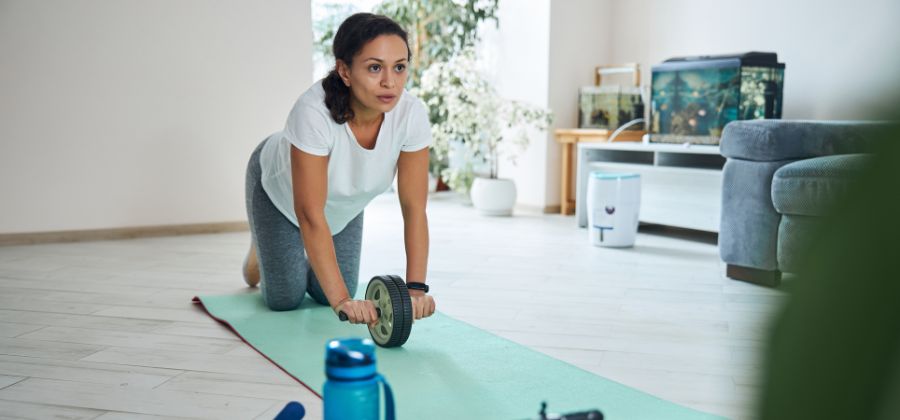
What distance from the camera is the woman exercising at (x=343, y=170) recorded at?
170cm

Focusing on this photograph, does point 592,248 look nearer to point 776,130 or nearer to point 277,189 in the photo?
point 776,130

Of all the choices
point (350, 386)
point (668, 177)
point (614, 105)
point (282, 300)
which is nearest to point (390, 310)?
point (282, 300)

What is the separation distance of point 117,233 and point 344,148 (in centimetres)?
220

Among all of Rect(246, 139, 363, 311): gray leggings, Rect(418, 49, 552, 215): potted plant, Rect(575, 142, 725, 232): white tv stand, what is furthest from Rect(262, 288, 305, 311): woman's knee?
Rect(418, 49, 552, 215): potted plant

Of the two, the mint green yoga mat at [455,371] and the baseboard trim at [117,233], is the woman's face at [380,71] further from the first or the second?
the baseboard trim at [117,233]

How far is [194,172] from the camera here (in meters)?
3.75

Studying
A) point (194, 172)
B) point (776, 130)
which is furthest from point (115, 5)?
point (776, 130)

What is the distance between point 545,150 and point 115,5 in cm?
234

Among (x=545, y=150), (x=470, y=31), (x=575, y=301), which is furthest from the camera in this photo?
(x=470, y=31)

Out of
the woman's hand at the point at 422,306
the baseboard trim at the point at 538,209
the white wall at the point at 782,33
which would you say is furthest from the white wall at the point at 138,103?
the woman's hand at the point at 422,306

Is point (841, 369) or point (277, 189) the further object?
point (277, 189)

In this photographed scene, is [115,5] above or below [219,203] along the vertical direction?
above

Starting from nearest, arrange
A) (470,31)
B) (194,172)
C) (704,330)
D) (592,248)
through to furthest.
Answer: (704,330), (592,248), (194,172), (470,31)

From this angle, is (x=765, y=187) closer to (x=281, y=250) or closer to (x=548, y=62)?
(x=281, y=250)
